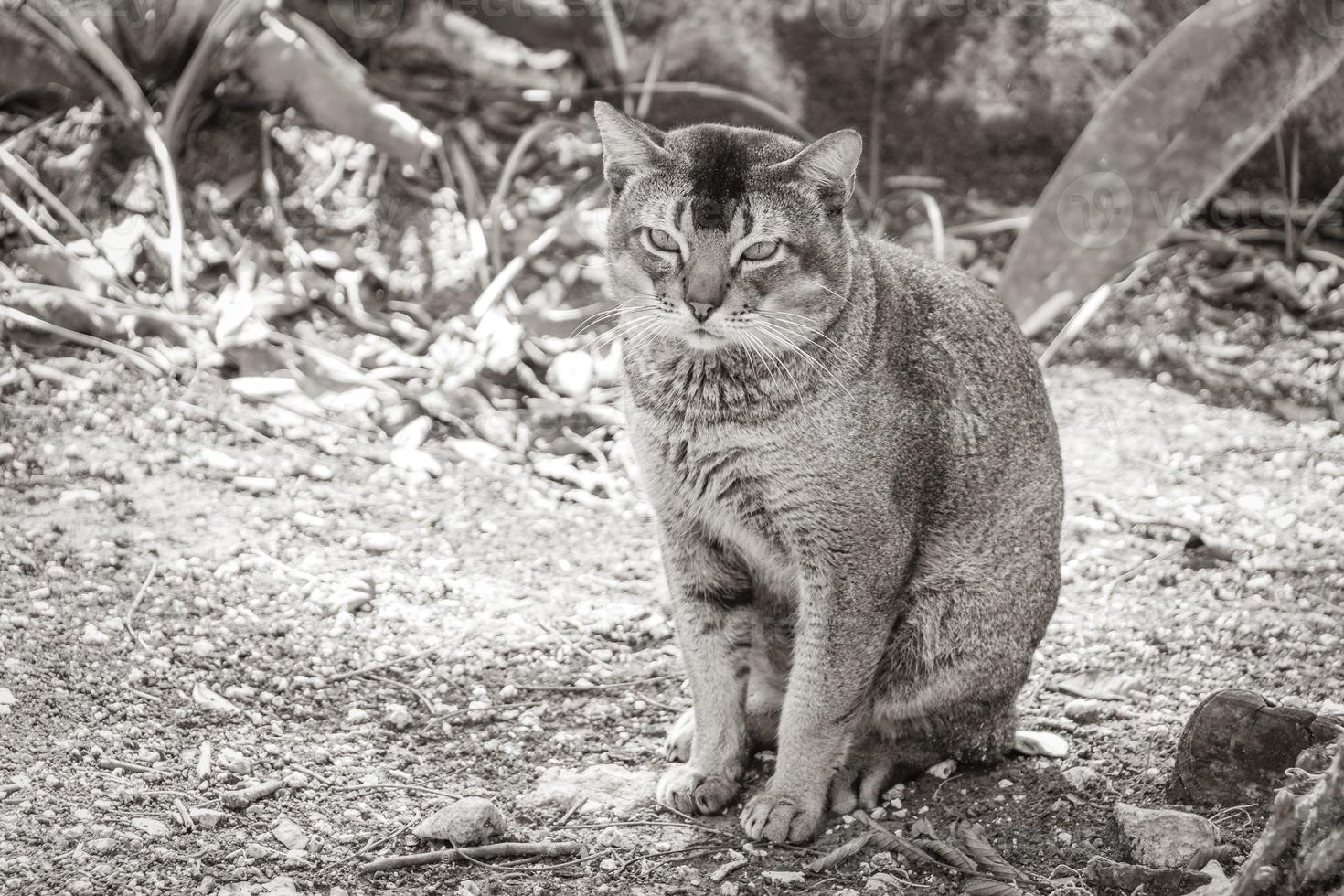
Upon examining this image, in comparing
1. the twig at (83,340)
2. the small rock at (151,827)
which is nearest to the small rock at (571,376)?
the twig at (83,340)

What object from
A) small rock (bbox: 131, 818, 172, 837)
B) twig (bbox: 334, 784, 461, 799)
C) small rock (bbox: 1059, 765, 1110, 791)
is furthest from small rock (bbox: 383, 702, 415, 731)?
small rock (bbox: 1059, 765, 1110, 791)

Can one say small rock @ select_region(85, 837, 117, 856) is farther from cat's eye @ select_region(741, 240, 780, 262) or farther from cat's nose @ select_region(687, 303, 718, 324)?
cat's eye @ select_region(741, 240, 780, 262)

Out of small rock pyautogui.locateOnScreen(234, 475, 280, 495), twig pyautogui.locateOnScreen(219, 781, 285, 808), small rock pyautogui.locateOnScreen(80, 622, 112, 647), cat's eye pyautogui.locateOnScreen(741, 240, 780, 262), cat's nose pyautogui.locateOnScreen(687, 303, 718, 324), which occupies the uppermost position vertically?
cat's eye pyautogui.locateOnScreen(741, 240, 780, 262)

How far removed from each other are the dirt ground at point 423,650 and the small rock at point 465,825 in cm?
7

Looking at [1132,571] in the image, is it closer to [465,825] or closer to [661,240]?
[661,240]

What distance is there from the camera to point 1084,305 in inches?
260

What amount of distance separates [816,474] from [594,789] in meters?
1.08

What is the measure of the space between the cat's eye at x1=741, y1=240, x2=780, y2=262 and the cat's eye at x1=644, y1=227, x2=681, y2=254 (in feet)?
0.57

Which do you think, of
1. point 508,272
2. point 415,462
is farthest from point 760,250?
point 508,272

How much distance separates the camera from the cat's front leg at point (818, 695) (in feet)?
11.3

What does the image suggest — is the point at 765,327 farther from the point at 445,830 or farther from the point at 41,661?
the point at 41,661

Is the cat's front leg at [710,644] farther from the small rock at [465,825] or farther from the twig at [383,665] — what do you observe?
the twig at [383,665]

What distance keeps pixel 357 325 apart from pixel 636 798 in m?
3.28

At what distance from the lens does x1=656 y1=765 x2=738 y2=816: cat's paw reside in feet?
11.9
